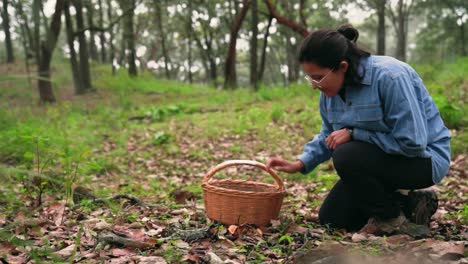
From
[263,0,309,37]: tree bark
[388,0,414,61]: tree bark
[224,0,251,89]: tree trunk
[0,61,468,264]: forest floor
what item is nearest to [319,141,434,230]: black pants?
[0,61,468,264]: forest floor

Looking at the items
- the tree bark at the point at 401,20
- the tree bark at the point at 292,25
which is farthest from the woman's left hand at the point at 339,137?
the tree bark at the point at 401,20

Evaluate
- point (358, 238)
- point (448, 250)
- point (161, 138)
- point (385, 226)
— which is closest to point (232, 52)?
point (161, 138)

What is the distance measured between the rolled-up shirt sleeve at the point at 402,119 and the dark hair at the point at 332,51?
0.20 meters

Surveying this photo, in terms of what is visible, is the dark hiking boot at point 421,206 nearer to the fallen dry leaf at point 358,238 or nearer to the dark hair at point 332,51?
the fallen dry leaf at point 358,238

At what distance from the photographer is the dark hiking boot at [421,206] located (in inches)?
116

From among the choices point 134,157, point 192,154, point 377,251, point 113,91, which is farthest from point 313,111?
point 113,91

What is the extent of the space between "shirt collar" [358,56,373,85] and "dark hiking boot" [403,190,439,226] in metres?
0.82

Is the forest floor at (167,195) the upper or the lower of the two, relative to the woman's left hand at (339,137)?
lower

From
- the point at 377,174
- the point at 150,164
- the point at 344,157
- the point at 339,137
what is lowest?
the point at 150,164

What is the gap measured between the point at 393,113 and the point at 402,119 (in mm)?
65

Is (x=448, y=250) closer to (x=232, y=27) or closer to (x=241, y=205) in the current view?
(x=241, y=205)

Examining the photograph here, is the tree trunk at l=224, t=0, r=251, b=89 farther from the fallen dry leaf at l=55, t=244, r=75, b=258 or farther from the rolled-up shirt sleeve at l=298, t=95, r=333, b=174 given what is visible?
the fallen dry leaf at l=55, t=244, r=75, b=258

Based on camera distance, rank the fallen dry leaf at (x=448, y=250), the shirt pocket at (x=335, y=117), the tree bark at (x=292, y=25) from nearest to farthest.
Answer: the fallen dry leaf at (x=448, y=250) → the shirt pocket at (x=335, y=117) → the tree bark at (x=292, y=25)

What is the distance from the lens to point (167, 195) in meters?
4.20
